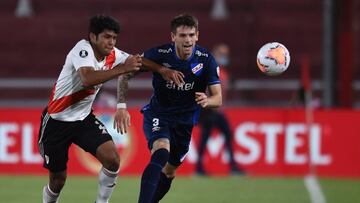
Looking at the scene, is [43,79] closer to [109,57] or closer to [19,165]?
[19,165]

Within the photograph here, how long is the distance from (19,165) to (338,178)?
5.16 meters

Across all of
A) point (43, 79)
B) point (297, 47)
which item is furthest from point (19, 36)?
point (297, 47)

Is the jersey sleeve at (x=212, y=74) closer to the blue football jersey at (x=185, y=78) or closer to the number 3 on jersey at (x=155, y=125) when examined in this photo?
the blue football jersey at (x=185, y=78)

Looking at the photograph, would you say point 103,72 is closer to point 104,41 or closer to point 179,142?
point 104,41

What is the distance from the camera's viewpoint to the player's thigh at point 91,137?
389 inches

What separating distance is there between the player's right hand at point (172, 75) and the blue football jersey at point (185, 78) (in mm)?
143

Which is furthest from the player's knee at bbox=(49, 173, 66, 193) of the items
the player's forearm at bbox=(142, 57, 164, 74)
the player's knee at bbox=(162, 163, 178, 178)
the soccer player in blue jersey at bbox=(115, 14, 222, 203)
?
the player's forearm at bbox=(142, 57, 164, 74)

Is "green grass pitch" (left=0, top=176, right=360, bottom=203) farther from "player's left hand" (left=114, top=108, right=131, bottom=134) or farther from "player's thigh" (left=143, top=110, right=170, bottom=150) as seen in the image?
"player's left hand" (left=114, top=108, right=131, bottom=134)

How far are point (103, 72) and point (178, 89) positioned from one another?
3.74 ft

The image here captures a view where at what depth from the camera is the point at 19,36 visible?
20812 millimetres

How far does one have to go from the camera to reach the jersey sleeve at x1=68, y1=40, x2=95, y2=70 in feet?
31.2

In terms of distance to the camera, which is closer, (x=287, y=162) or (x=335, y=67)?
(x=287, y=162)

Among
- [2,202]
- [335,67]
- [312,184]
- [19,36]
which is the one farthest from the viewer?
[19,36]

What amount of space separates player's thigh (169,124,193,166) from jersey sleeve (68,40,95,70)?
1.31 metres
